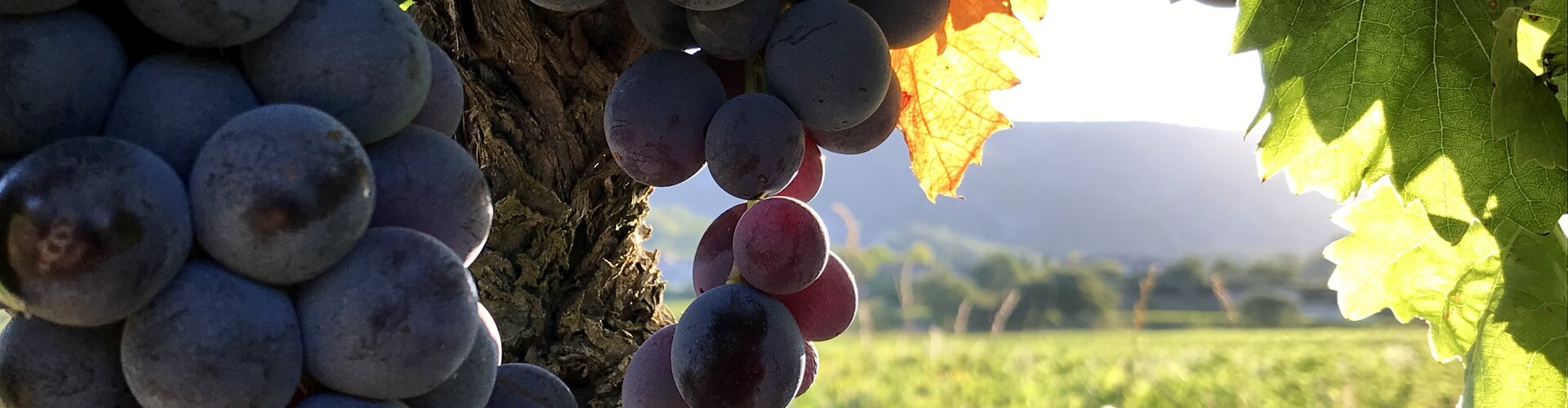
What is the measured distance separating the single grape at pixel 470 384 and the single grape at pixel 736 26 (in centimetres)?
20

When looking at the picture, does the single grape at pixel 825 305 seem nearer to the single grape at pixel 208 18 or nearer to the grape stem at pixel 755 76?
the grape stem at pixel 755 76

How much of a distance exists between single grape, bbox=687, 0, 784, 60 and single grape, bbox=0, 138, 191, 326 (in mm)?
262

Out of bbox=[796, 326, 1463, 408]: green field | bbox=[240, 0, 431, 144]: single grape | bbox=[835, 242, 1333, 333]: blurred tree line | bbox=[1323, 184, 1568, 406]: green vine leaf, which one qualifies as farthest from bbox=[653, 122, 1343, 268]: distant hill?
bbox=[240, 0, 431, 144]: single grape

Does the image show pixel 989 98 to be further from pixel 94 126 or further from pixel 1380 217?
pixel 94 126

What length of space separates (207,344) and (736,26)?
282 millimetres

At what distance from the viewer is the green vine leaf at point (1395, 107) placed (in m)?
0.56

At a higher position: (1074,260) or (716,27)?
(716,27)

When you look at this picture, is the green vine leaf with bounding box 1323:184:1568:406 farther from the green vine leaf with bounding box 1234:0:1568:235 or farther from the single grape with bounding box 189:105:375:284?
the single grape with bounding box 189:105:375:284

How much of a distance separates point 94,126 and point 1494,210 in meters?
0.63

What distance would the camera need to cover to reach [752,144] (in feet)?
1.60

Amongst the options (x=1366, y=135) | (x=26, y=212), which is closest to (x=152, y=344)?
(x=26, y=212)

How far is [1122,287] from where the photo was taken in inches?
307

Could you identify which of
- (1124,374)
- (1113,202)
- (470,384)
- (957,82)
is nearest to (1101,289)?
(1113,202)

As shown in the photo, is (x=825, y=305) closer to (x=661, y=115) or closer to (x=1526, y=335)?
(x=661, y=115)
